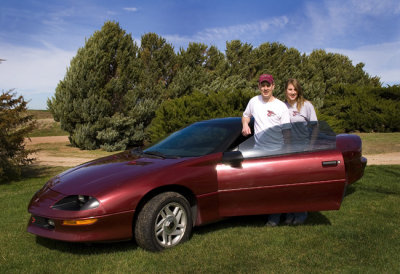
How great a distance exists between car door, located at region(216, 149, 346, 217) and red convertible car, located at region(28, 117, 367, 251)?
0.01 metres

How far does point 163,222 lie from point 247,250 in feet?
2.97

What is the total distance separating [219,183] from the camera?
395 centimetres

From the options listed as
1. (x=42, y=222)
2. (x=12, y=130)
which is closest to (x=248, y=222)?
(x=42, y=222)

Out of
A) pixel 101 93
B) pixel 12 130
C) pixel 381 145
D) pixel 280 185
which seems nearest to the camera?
pixel 280 185

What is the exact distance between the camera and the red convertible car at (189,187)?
349 cm

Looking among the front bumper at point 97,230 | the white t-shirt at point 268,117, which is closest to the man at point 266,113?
the white t-shirt at point 268,117

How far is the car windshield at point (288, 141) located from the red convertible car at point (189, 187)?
1 cm

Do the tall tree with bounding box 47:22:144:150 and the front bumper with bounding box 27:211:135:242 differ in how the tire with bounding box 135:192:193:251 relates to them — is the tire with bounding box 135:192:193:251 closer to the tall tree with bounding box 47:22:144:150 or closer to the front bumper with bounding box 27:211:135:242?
the front bumper with bounding box 27:211:135:242

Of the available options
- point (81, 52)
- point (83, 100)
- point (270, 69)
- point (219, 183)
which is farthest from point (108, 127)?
point (270, 69)

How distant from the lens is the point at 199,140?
14.9 feet

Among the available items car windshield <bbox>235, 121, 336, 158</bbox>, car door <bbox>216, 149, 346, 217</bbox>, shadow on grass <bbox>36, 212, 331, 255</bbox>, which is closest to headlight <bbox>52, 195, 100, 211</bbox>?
shadow on grass <bbox>36, 212, 331, 255</bbox>

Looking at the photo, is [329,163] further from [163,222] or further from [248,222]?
[163,222]

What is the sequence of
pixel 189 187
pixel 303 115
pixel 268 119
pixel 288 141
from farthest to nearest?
pixel 303 115, pixel 268 119, pixel 288 141, pixel 189 187

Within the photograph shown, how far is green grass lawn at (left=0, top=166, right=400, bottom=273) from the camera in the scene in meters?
3.34
